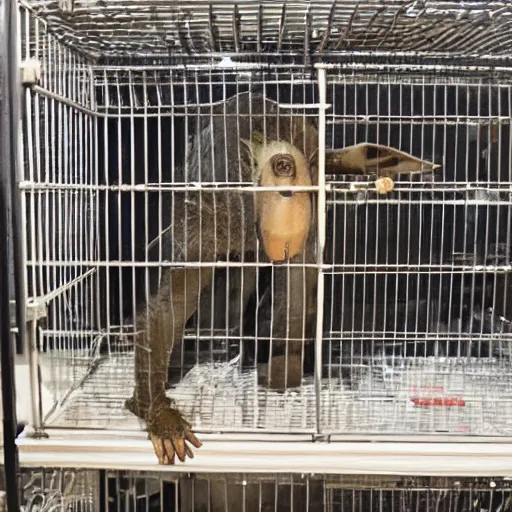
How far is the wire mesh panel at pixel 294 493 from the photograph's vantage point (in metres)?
1.21

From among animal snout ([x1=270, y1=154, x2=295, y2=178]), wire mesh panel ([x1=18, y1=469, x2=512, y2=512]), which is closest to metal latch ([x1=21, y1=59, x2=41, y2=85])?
animal snout ([x1=270, y1=154, x2=295, y2=178])

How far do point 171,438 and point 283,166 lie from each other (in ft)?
1.68

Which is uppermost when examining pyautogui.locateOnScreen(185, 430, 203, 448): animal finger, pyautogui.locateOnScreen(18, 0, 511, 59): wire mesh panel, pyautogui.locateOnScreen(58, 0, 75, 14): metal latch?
pyautogui.locateOnScreen(18, 0, 511, 59): wire mesh panel

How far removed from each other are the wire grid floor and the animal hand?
0.04m

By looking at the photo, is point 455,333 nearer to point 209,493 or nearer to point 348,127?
point 348,127

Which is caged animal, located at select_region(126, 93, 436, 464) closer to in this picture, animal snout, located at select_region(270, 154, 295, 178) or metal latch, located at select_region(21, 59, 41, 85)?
animal snout, located at select_region(270, 154, 295, 178)

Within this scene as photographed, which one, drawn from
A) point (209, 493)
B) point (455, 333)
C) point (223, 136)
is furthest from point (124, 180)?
point (455, 333)

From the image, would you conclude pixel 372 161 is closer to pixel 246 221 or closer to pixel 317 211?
pixel 317 211

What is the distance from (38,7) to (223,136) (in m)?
0.41

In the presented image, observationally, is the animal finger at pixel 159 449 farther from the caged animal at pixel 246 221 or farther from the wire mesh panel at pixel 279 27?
the wire mesh panel at pixel 279 27

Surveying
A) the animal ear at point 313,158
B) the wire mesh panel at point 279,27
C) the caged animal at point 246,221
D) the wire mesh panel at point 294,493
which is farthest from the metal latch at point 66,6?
the wire mesh panel at point 294,493

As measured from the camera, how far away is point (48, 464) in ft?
3.26

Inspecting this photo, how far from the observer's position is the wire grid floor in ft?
3.54

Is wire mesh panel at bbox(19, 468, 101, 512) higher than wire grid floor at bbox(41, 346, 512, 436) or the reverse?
the reverse
